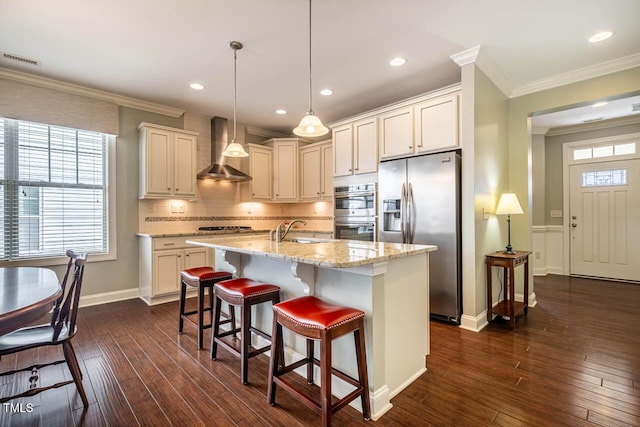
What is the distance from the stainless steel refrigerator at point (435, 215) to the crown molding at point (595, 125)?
13.0 feet

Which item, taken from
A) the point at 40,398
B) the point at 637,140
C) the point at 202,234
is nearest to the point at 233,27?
the point at 202,234

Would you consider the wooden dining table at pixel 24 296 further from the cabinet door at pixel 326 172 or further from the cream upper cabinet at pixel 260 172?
the cabinet door at pixel 326 172

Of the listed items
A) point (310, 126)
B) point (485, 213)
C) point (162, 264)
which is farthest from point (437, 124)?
point (162, 264)

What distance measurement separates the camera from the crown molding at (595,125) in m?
5.06

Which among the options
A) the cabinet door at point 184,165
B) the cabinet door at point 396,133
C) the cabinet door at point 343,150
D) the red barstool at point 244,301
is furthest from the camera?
the cabinet door at point 184,165

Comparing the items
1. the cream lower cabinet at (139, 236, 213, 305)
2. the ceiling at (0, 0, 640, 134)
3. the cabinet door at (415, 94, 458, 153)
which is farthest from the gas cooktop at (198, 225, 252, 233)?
the cabinet door at (415, 94, 458, 153)

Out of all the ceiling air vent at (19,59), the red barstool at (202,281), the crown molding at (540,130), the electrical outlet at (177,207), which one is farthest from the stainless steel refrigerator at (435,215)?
the ceiling air vent at (19,59)

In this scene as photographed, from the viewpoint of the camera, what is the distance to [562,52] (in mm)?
3133

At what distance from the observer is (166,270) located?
4.15 m

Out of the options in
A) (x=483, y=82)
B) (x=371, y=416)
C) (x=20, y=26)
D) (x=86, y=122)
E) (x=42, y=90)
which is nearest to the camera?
(x=371, y=416)

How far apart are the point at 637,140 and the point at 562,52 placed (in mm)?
3327

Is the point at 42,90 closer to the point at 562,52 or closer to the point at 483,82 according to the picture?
the point at 483,82

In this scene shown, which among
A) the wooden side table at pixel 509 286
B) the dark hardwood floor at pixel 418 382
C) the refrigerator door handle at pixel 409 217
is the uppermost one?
the refrigerator door handle at pixel 409 217

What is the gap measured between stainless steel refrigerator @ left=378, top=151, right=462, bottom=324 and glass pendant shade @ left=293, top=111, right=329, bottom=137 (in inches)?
55.6
